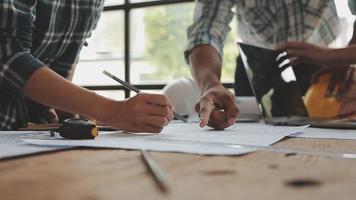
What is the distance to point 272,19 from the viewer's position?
1583mm

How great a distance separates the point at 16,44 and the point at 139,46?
8.09 ft

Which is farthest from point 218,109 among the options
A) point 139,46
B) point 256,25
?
point 139,46

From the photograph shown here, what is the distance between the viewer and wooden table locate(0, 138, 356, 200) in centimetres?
32

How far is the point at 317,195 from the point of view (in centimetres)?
32

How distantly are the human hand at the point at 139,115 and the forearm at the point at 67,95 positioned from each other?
2cm

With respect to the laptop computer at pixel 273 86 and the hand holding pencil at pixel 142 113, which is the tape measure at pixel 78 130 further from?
the laptop computer at pixel 273 86

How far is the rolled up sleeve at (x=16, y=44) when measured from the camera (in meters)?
0.82

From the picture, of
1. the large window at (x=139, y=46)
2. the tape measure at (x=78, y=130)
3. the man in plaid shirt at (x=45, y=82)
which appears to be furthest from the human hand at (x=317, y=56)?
the large window at (x=139, y=46)

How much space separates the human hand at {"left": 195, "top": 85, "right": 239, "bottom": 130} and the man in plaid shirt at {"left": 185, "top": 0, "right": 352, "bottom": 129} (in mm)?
318

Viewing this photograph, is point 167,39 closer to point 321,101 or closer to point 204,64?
point 204,64

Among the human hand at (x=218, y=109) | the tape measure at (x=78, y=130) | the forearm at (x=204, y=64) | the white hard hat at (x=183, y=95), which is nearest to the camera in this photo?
the tape measure at (x=78, y=130)

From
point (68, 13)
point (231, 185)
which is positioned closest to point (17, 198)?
point (231, 185)

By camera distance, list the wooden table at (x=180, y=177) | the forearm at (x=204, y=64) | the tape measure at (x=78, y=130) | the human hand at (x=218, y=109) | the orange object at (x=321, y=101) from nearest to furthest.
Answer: the wooden table at (x=180, y=177), the tape measure at (x=78, y=130), the human hand at (x=218, y=109), the orange object at (x=321, y=101), the forearm at (x=204, y=64)

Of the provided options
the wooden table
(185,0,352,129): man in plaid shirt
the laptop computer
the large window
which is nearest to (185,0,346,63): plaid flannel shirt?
(185,0,352,129): man in plaid shirt
